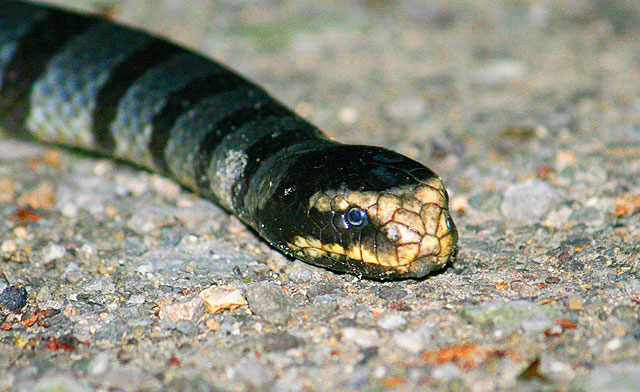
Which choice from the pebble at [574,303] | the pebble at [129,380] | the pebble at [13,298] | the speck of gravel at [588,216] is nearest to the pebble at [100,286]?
the pebble at [13,298]

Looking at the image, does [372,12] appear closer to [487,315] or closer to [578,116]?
[578,116]

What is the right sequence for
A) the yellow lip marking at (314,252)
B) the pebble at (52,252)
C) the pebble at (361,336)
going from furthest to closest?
the pebble at (52,252), the yellow lip marking at (314,252), the pebble at (361,336)

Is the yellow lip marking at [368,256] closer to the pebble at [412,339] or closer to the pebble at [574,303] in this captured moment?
the pebble at [412,339]

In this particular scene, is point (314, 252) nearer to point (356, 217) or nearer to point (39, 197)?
point (356, 217)

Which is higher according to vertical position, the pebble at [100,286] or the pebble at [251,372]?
the pebble at [251,372]

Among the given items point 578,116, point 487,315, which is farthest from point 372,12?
point 487,315

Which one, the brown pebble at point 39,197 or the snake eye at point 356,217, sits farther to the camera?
the brown pebble at point 39,197

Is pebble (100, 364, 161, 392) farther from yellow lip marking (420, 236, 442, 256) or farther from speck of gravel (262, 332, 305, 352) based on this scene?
yellow lip marking (420, 236, 442, 256)

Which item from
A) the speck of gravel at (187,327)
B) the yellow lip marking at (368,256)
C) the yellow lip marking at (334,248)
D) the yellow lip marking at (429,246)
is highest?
the yellow lip marking at (429,246)

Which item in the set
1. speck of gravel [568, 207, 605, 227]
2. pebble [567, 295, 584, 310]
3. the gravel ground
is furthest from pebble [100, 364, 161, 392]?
speck of gravel [568, 207, 605, 227]
